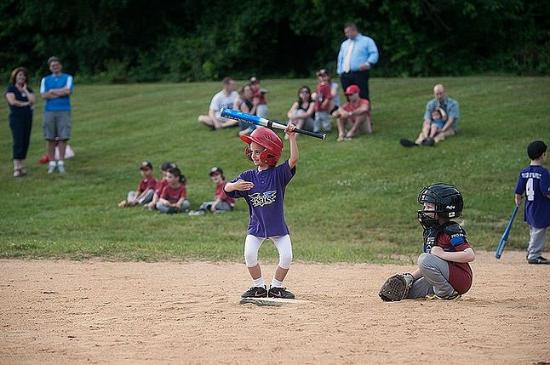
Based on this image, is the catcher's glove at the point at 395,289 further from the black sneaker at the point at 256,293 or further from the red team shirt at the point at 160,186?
the red team shirt at the point at 160,186

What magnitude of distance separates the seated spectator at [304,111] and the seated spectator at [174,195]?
14.3 ft

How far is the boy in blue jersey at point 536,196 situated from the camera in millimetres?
13594

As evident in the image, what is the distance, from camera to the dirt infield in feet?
24.9

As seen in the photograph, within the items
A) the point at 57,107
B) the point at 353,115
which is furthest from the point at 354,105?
the point at 57,107

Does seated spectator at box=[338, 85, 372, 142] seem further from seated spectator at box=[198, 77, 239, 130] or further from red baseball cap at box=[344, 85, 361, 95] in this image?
seated spectator at box=[198, 77, 239, 130]

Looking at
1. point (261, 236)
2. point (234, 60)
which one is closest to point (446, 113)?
point (261, 236)

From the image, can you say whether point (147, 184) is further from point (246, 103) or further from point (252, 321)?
point (252, 321)

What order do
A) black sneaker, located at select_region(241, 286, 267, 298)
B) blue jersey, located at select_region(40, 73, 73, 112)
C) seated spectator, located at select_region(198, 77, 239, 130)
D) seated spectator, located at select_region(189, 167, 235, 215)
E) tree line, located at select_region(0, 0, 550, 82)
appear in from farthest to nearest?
tree line, located at select_region(0, 0, 550, 82) → seated spectator, located at select_region(198, 77, 239, 130) → blue jersey, located at select_region(40, 73, 73, 112) → seated spectator, located at select_region(189, 167, 235, 215) → black sneaker, located at select_region(241, 286, 267, 298)

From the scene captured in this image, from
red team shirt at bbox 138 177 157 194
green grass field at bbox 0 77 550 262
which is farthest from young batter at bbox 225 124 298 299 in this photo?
red team shirt at bbox 138 177 157 194

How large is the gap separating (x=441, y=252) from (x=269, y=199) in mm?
1720

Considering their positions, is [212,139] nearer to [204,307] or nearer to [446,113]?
[446,113]

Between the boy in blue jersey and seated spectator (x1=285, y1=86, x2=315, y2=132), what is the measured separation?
29.2 feet

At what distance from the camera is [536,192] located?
45.1 ft

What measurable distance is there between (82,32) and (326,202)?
27.7m
